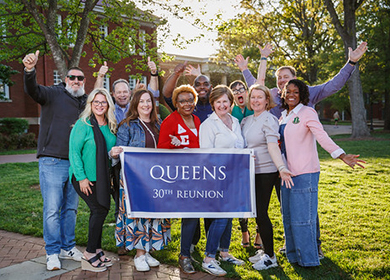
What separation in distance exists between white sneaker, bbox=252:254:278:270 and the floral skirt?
1.21m

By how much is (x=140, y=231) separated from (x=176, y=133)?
1.35m

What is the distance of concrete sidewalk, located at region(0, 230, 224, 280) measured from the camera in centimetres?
434

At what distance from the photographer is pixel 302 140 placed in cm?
433

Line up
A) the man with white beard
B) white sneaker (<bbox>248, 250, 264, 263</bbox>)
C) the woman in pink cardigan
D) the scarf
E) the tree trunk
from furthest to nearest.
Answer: the tree trunk → white sneaker (<bbox>248, 250, 264, 263</bbox>) → the man with white beard → the scarf → the woman in pink cardigan

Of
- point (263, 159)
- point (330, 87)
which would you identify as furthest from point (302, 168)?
point (330, 87)

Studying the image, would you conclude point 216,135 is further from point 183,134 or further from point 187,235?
point 187,235

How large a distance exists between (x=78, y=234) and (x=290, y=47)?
92.3 ft

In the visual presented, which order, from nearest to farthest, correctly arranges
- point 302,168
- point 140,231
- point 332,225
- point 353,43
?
point 302,168 → point 140,231 → point 332,225 → point 353,43

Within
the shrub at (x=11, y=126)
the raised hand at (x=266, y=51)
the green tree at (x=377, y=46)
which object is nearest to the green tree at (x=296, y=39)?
the green tree at (x=377, y=46)

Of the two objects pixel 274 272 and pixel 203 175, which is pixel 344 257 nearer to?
pixel 274 272

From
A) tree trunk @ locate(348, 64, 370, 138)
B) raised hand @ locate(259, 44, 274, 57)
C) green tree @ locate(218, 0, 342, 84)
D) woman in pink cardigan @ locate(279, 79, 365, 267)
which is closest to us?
woman in pink cardigan @ locate(279, 79, 365, 267)

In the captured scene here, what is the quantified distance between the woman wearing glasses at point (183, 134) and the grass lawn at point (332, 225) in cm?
25

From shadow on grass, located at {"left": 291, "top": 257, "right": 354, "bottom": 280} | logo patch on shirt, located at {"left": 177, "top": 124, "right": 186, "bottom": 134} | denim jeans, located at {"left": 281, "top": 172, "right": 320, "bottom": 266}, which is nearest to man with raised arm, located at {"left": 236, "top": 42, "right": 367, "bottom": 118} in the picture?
denim jeans, located at {"left": 281, "top": 172, "right": 320, "bottom": 266}

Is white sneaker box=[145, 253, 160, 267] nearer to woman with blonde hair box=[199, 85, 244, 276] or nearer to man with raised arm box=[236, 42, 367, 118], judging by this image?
woman with blonde hair box=[199, 85, 244, 276]
